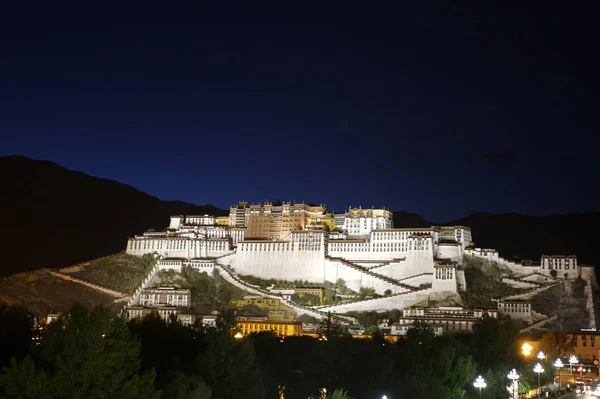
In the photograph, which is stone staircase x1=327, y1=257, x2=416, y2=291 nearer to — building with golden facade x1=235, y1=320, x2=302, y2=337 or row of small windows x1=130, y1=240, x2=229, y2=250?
building with golden facade x1=235, y1=320, x2=302, y2=337

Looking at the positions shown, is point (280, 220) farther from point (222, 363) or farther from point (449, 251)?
point (222, 363)

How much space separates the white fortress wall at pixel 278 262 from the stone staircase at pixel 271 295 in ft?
7.23

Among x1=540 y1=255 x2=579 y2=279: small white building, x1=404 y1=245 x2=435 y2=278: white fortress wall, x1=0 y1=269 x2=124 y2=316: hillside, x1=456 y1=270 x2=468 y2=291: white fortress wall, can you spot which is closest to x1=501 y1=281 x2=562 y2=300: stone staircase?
x1=540 y1=255 x2=579 y2=279: small white building

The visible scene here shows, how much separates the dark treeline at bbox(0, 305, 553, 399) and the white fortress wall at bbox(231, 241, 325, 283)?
3024 cm

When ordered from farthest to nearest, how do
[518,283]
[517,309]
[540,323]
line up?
1. [518,283]
2. [517,309]
3. [540,323]

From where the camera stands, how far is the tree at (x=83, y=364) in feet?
63.5

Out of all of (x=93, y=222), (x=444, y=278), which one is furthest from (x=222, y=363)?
(x=93, y=222)

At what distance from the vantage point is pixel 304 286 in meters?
78.4

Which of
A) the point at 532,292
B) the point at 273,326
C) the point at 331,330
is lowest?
the point at 331,330

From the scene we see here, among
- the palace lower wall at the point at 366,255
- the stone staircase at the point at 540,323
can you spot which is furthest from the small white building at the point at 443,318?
the palace lower wall at the point at 366,255

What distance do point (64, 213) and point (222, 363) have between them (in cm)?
13535

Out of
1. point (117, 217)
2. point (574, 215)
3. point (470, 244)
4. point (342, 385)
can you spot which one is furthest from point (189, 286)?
point (574, 215)

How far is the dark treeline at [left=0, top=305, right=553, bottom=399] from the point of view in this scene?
20203 millimetres

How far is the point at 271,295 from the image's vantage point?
74.1 metres
